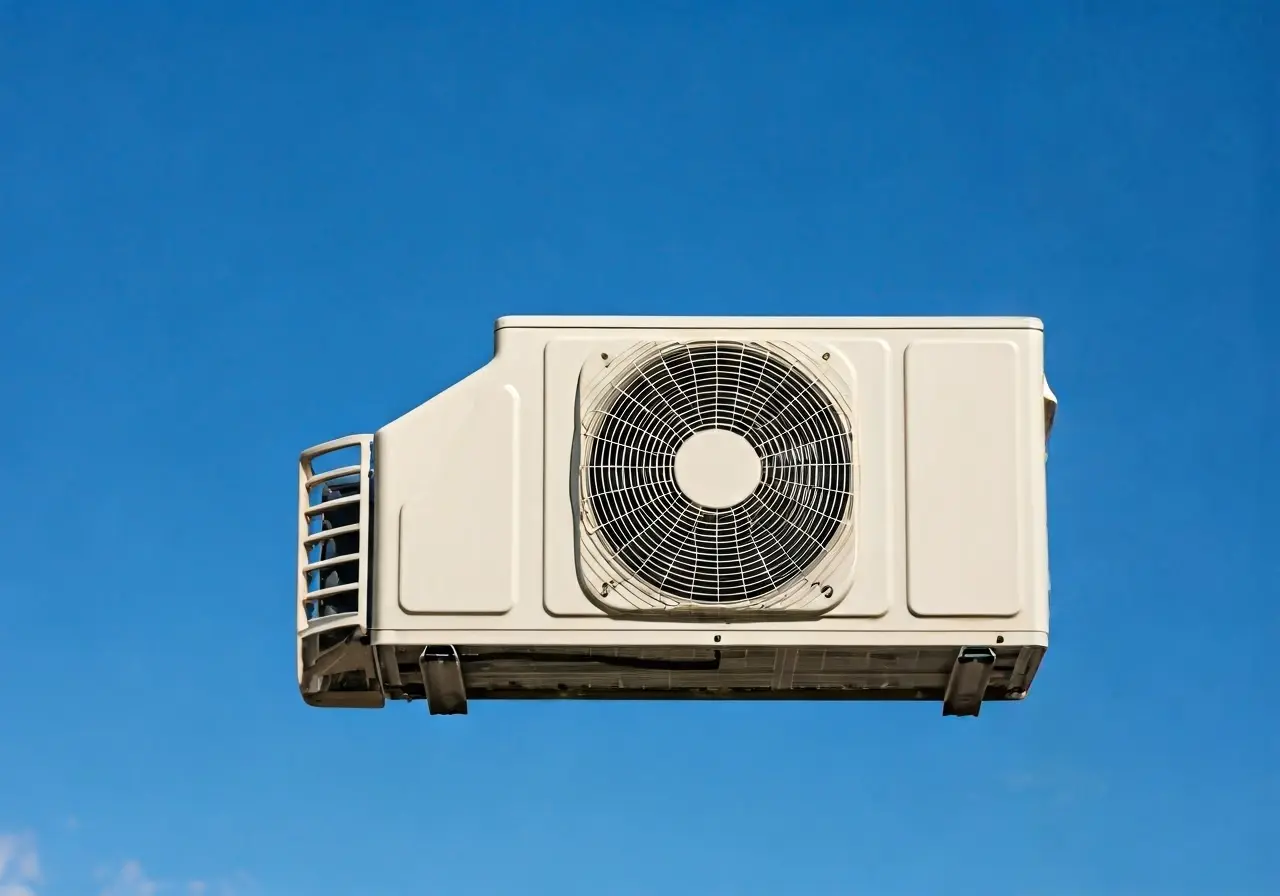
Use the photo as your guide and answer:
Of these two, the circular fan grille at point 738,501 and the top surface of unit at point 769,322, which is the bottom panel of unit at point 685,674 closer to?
the circular fan grille at point 738,501

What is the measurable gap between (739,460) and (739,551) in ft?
0.97

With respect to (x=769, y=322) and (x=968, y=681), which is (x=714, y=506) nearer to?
(x=769, y=322)

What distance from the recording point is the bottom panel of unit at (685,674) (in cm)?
698

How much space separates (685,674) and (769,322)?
1219 millimetres

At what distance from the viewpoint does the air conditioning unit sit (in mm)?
6871

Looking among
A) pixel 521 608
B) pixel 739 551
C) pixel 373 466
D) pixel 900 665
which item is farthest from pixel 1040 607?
pixel 373 466

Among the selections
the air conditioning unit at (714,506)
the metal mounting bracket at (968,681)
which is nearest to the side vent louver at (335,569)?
the air conditioning unit at (714,506)

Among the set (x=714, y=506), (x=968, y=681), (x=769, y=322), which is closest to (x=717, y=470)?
(x=714, y=506)

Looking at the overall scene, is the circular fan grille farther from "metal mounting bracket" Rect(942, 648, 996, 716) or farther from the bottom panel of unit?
"metal mounting bracket" Rect(942, 648, 996, 716)

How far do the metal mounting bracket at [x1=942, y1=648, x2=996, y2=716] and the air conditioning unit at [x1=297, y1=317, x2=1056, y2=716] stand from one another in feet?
0.06

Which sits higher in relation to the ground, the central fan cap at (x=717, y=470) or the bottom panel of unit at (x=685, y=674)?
the central fan cap at (x=717, y=470)

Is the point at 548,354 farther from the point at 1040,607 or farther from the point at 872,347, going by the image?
the point at 1040,607

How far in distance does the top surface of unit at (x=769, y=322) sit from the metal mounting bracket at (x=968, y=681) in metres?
1.08

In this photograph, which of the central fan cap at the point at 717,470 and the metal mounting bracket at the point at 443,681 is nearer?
the central fan cap at the point at 717,470
